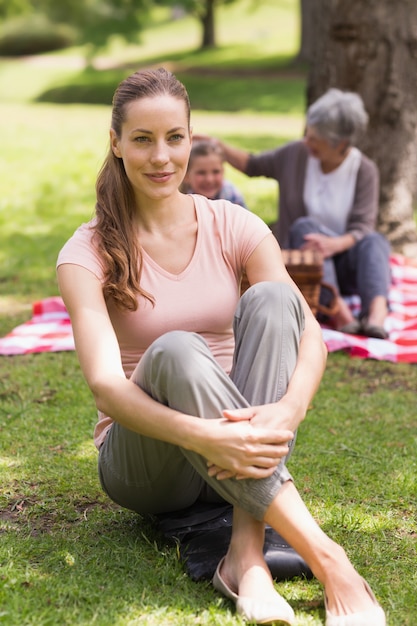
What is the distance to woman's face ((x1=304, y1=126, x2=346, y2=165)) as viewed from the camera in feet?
16.8

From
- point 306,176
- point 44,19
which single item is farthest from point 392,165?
point 44,19

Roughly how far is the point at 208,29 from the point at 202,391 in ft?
93.0

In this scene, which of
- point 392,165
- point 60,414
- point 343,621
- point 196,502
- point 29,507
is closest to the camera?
point 343,621

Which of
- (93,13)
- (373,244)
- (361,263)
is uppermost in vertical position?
(93,13)

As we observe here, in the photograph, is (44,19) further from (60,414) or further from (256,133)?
(60,414)

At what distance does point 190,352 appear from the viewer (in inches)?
86.8

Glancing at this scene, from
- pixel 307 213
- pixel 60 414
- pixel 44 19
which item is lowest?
pixel 60 414

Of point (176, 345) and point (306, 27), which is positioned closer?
point (176, 345)

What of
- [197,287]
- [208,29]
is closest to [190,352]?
[197,287]

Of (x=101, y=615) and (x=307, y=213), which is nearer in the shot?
(x=101, y=615)

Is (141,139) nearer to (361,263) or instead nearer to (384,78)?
(361,263)

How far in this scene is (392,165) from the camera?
6484 millimetres

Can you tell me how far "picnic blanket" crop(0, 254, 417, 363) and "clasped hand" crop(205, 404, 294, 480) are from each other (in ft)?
8.08

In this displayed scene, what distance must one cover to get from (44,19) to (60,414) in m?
35.1
